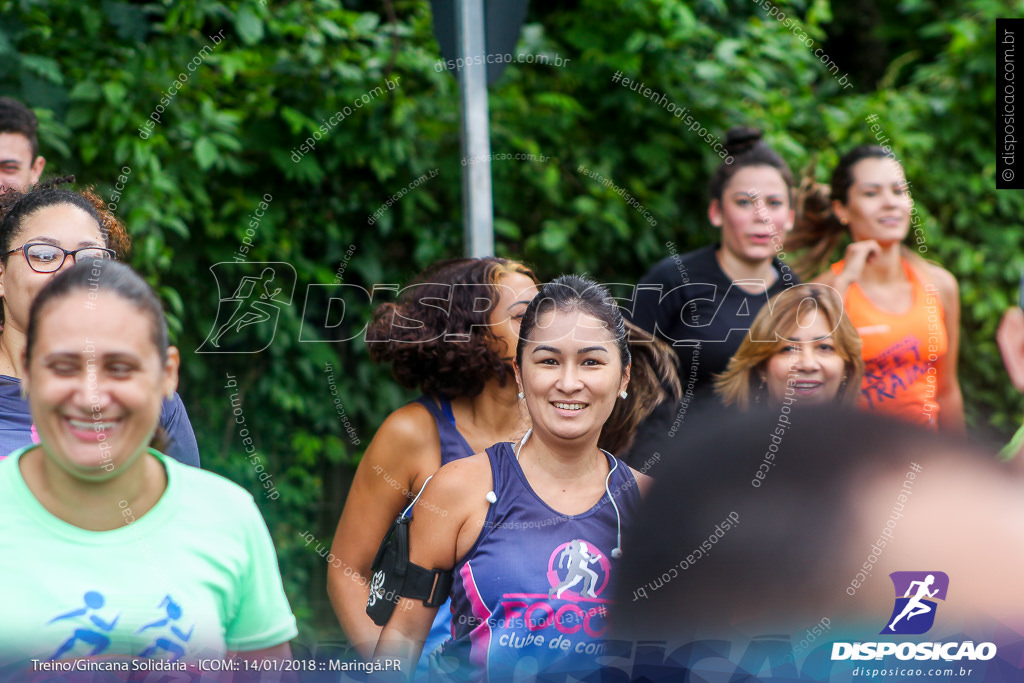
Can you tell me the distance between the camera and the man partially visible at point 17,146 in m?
2.50

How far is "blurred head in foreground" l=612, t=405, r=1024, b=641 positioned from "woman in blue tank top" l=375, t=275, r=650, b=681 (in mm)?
766

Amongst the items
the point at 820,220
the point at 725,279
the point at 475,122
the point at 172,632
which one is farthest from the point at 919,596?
the point at 820,220

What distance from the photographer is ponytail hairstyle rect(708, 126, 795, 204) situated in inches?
121

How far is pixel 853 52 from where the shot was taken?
5480 millimetres

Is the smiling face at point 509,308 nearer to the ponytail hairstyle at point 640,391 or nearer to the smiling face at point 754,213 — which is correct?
the ponytail hairstyle at point 640,391

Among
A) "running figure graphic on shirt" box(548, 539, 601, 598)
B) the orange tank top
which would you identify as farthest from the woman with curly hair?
"running figure graphic on shirt" box(548, 539, 601, 598)

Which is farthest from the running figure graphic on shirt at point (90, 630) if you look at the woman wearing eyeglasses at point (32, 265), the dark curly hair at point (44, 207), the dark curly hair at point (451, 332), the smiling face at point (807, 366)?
the smiling face at point (807, 366)

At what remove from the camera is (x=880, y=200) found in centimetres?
305

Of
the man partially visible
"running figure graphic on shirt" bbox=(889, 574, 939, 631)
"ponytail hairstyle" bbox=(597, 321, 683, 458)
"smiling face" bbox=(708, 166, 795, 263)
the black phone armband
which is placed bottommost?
the black phone armband

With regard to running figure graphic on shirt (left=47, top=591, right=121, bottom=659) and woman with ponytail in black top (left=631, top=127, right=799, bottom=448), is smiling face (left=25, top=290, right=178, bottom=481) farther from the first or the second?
woman with ponytail in black top (left=631, top=127, right=799, bottom=448)

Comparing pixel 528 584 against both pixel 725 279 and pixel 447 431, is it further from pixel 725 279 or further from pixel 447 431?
pixel 725 279

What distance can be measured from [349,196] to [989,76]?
3.00m

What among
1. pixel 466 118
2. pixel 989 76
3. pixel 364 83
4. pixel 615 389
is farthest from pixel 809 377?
pixel 989 76

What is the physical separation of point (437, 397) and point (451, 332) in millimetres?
183
